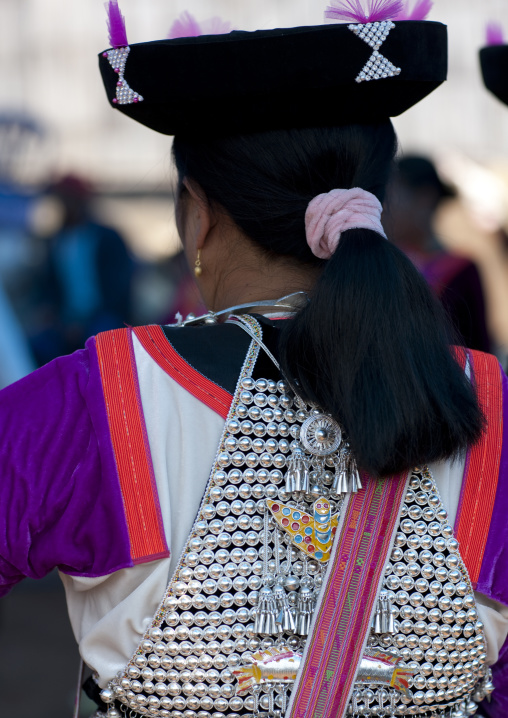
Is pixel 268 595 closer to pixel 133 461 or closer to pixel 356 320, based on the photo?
pixel 133 461

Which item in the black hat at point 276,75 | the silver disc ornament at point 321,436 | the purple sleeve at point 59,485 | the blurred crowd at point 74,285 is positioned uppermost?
the black hat at point 276,75

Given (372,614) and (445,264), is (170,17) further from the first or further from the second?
(372,614)

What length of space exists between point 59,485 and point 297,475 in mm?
330

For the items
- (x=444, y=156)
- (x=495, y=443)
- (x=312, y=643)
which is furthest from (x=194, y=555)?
(x=444, y=156)

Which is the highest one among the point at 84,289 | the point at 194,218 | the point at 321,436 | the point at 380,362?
the point at 194,218

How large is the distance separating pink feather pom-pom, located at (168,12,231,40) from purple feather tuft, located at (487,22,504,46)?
2.68ft

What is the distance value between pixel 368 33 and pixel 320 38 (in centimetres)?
8

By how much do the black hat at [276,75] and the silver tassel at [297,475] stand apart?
1.63ft

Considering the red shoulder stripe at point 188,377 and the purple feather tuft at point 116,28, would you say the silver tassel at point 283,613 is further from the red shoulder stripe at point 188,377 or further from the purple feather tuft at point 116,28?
the purple feather tuft at point 116,28

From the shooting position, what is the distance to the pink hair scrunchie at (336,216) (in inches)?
55.8

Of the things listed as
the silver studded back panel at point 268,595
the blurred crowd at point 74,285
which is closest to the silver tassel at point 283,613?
the silver studded back panel at point 268,595

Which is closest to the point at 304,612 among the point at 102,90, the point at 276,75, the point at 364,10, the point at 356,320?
the point at 356,320

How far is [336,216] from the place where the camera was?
141cm

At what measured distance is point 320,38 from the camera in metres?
1.42
